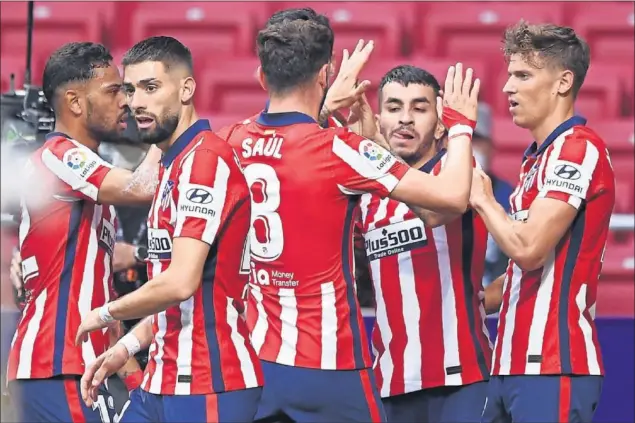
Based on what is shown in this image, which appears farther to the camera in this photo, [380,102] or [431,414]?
[380,102]

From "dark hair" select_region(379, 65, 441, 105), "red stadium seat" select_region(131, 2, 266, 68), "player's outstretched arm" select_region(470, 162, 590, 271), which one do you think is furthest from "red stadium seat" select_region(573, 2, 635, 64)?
"player's outstretched arm" select_region(470, 162, 590, 271)

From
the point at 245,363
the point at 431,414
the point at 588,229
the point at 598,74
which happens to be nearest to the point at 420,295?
the point at 431,414

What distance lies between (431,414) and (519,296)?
71cm

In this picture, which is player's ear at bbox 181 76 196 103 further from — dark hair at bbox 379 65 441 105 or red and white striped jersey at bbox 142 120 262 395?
dark hair at bbox 379 65 441 105

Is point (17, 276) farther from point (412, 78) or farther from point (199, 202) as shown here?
point (412, 78)

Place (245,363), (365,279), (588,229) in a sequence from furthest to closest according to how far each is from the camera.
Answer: (365,279)
(588,229)
(245,363)

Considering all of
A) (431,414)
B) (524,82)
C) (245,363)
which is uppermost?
(524,82)

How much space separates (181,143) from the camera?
13.2ft

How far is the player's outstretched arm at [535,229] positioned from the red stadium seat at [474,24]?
5.32 meters

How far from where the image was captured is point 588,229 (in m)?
4.30

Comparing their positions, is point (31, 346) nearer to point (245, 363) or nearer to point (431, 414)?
point (245, 363)

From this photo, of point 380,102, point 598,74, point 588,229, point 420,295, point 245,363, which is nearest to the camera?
point 245,363

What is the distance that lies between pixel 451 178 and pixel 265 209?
0.60 metres

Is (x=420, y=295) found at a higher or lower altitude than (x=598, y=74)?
lower
